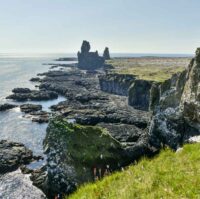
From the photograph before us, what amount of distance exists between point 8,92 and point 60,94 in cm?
2310

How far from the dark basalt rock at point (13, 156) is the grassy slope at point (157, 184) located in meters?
40.1

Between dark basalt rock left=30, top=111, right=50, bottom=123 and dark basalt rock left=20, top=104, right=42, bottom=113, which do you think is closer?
dark basalt rock left=30, top=111, right=50, bottom=123

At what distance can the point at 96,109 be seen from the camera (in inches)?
3939

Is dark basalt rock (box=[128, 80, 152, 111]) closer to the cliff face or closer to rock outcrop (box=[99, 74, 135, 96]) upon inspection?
rock outcrop (box=[99, 74, 135, 96])

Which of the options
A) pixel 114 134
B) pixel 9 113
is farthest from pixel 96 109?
pixel 114 134

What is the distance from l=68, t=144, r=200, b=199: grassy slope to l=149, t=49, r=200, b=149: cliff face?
34.5ft

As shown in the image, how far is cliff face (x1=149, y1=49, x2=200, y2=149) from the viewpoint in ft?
76.9

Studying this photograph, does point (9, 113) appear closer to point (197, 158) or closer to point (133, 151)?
point (133, 151)

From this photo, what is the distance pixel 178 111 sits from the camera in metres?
27.4

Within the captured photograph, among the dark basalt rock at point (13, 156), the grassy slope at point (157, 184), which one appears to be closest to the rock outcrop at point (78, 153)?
the grassy slope at point (157, 184)

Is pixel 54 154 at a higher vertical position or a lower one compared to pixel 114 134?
higher

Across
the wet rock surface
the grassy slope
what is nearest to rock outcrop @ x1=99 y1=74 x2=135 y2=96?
the wet rock surface

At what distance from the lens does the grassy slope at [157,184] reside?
9.00 metres

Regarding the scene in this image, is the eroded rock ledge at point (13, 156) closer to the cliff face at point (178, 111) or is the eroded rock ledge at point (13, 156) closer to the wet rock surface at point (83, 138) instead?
the wet rock surface at point (83, 138)
